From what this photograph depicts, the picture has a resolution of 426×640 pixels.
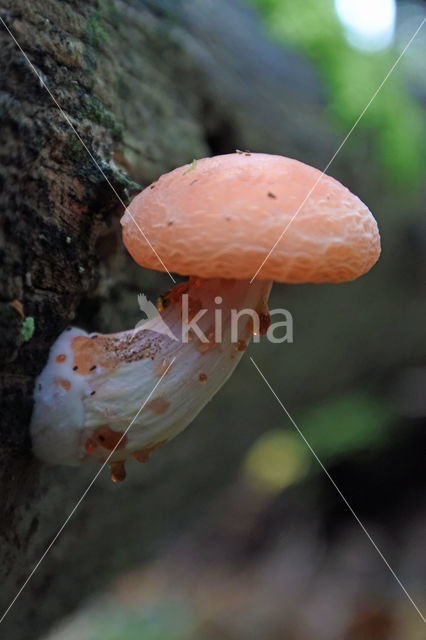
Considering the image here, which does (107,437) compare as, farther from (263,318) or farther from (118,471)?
(263,318)

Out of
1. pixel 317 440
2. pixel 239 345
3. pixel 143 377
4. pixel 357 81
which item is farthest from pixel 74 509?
pixel 357 81

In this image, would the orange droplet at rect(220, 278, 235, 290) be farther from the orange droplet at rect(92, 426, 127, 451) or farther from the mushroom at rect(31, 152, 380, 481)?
the orange droplet at rect(92, 426, 127, 451)

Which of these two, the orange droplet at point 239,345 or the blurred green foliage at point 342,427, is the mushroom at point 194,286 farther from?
the blurred green foliage at point 342,427

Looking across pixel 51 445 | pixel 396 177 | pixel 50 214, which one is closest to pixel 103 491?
pixel 51 445

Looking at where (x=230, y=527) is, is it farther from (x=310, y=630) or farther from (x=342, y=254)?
(x=342, y=254)

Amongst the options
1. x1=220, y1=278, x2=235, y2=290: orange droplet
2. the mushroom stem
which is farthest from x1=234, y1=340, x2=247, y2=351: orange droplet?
x1=220, y1=278, x2=235, y2=290: orange droplet

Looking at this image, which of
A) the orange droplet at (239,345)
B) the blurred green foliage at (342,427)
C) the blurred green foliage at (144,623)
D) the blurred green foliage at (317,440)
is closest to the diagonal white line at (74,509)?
the orange droplet at (239,345)
